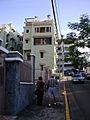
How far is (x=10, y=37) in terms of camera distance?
8019cm

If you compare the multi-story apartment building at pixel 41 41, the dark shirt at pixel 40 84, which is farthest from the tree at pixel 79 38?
the dark shirt at pixel 40 84

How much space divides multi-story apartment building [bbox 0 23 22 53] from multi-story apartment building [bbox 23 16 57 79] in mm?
3294

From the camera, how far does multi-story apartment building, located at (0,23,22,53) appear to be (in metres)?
75.8

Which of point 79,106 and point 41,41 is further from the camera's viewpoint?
point 41,41

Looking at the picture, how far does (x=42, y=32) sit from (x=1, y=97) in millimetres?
67103

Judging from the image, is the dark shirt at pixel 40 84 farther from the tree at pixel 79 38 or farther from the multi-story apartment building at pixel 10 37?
the multi-story apartment building at pixel 10 37

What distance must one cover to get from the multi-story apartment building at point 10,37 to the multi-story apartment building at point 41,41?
130 inches

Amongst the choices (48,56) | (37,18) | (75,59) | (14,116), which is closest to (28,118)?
(14,116)

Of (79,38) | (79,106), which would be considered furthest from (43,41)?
(79,106)

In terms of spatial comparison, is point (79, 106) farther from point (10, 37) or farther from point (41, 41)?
point (10, 37)

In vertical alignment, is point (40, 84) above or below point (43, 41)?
below

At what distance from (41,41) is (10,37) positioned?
25.5 feet

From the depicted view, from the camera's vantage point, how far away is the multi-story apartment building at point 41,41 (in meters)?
77.2

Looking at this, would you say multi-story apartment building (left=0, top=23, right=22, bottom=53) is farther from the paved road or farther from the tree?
the paved road
